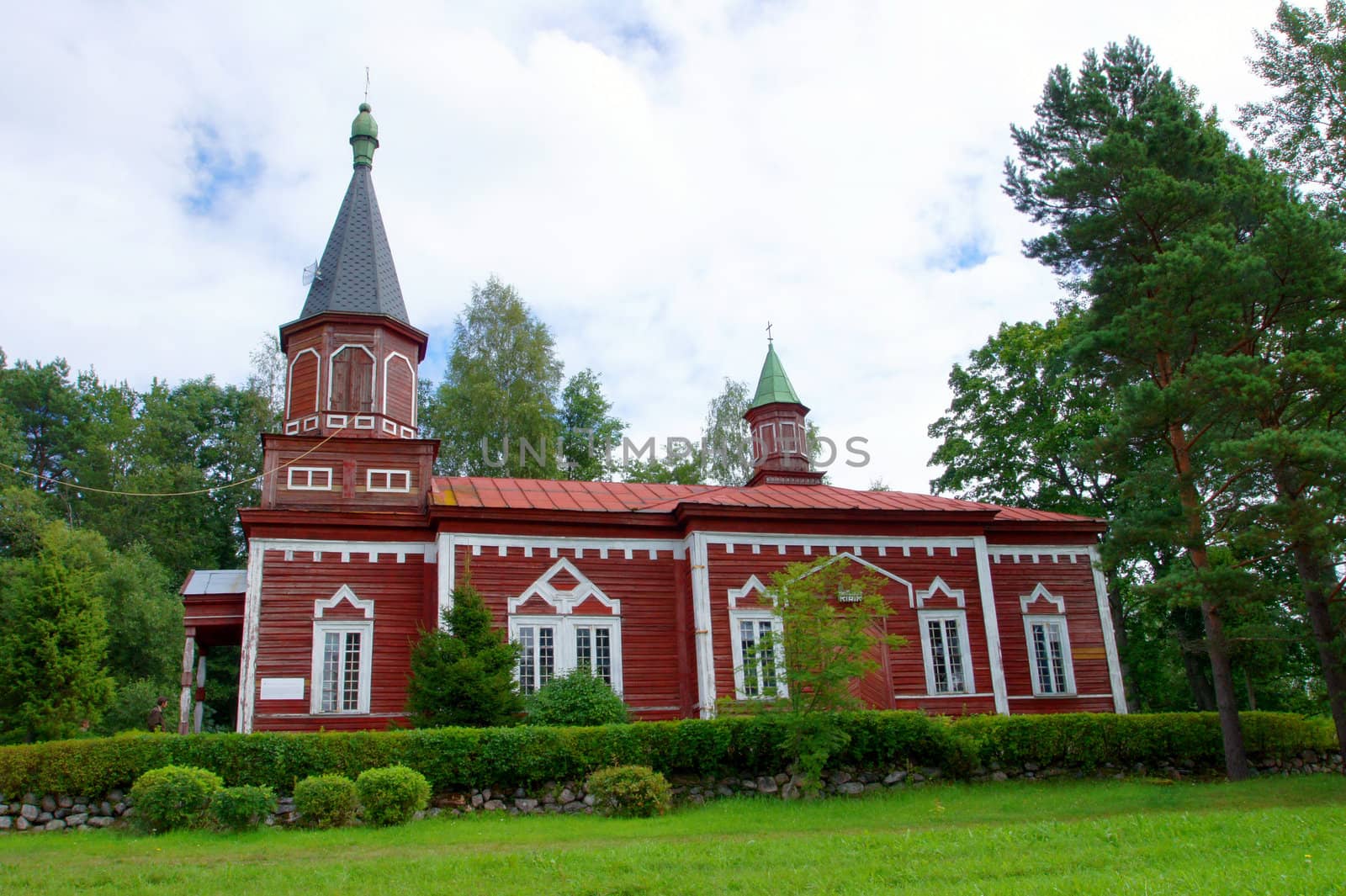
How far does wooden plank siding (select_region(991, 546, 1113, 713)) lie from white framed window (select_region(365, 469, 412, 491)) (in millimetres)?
12918

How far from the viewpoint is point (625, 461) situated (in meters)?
37.5

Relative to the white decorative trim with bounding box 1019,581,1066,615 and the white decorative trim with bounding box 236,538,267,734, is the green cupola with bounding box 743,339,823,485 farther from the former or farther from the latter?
the white decorative trim with bounding box 236,538,267,734

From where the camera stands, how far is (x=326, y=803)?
12984 mm

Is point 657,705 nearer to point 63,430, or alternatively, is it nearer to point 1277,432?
point 1277,432

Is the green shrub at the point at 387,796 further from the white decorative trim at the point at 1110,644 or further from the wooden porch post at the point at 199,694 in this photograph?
the white decorative trim at the point at 1110,644

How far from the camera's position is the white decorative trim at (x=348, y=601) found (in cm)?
1978

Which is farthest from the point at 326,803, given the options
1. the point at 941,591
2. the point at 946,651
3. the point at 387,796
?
the point at 941,591

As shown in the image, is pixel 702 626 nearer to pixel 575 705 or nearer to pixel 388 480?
pixel 575 705

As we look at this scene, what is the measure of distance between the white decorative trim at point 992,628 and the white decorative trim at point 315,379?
14358 mm

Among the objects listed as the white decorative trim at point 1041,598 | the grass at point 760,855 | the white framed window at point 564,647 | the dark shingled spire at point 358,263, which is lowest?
the grass at point 760,855

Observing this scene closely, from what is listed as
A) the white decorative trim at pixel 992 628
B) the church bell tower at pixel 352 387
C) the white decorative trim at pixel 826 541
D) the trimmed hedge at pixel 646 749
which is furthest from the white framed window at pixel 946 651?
the church bell tower at pixel 352 387

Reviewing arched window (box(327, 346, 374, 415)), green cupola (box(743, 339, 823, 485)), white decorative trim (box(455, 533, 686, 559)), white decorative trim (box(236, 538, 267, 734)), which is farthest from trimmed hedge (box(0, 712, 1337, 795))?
green cupola (box(743, 339, 823, 485))

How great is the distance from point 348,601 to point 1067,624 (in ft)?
50.4

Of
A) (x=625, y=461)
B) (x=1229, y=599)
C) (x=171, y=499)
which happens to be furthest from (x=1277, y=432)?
(x=171, y=499)
